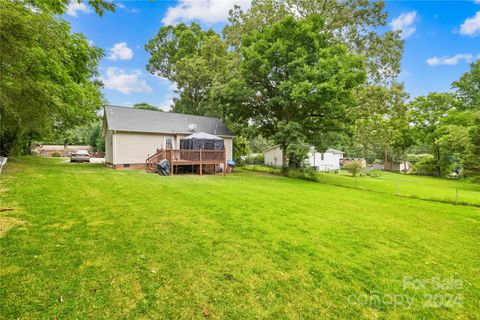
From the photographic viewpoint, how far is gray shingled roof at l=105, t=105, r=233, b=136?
1684 cm

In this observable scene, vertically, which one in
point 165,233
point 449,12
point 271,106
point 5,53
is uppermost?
point 449,12

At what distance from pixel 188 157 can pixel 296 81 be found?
344 inches

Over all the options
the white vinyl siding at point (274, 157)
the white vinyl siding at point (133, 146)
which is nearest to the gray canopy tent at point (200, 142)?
the white vinyl siding at point (133, 146)

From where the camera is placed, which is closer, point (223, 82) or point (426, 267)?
point (426, 267)

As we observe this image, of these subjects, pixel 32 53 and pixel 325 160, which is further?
pixel 325 160

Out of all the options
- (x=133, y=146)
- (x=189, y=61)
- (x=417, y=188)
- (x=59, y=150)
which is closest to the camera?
(x=417, y=188)

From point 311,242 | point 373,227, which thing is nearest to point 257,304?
point 311,242

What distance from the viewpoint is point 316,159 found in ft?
112

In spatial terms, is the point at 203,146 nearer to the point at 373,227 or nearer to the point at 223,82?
the point at 223,82

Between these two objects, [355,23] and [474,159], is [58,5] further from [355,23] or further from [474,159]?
[474,159]

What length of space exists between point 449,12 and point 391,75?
19.6ft

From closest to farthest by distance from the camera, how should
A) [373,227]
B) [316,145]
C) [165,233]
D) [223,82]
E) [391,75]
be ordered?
1. [165,233]
2. [373,227]
3. [316,145]
4. [391,75]
5. [223,82]

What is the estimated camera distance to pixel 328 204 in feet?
26.6

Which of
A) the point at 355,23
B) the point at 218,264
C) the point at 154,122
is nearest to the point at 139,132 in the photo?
the point at 154,122
